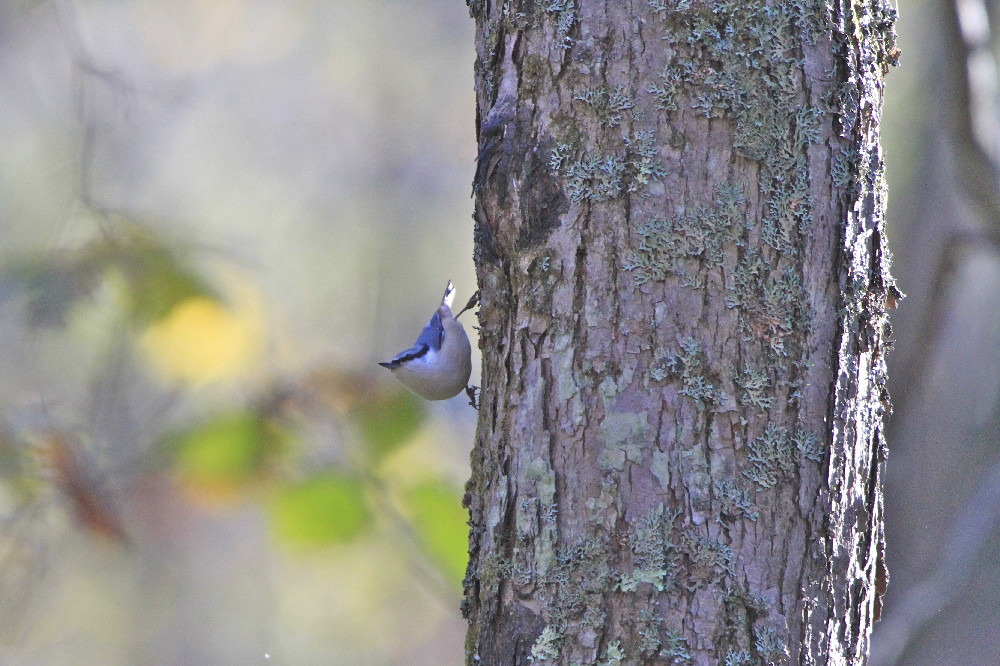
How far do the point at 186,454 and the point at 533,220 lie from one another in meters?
2.50

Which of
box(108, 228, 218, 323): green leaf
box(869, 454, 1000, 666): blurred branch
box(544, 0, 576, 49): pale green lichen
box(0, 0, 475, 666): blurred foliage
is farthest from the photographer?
box(869, 454, 1000, 666): blurred branch

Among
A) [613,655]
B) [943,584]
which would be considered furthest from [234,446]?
[943,584]

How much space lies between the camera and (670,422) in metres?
1.18

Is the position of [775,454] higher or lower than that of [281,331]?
lower

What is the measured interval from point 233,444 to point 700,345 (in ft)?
8.33

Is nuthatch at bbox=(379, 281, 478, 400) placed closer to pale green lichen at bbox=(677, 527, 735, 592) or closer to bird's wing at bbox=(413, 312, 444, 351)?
bird's wing at bbox=(413, 312, 444, 351)

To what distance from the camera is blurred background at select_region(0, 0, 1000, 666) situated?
3230 mm

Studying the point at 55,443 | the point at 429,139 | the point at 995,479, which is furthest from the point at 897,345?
the point at 55,443

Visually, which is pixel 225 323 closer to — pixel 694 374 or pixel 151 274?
pixel 151 274

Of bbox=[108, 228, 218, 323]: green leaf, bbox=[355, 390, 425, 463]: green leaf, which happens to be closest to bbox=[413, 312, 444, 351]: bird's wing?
bbox=[355, 390, 425, 463]: green leaf

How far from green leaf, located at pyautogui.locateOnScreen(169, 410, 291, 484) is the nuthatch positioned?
859mm

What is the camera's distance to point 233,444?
131 inches

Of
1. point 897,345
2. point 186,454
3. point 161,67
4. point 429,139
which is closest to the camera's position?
point 186,454

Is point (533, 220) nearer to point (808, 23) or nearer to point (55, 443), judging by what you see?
point (808, 23)
